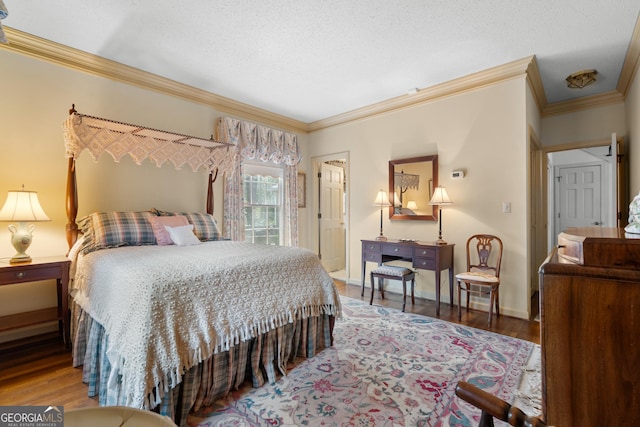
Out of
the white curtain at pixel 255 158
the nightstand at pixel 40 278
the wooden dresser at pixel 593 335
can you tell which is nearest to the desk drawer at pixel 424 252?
the white curtain at pixel 255 158

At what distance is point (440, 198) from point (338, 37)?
7.13ft

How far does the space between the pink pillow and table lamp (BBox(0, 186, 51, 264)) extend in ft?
2.70

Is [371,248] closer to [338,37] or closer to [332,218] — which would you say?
[332,218]

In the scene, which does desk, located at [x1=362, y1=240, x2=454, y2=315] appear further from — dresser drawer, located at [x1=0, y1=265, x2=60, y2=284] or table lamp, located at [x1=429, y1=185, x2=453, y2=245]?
dresser drawer, located at [x1=0, y1=265, x2=60, y2=284]

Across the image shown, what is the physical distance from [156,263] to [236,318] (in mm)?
634

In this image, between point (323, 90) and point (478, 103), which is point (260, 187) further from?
point (478, 103)

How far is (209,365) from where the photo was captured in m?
1.82

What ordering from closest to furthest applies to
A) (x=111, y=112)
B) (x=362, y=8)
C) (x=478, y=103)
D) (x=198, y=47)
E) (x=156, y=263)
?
(x=156, y=263) < (x=362, y=8) < (x=198, y=47) < (x=111, y=112) < (x=478, y=103)

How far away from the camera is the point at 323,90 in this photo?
3.97 m

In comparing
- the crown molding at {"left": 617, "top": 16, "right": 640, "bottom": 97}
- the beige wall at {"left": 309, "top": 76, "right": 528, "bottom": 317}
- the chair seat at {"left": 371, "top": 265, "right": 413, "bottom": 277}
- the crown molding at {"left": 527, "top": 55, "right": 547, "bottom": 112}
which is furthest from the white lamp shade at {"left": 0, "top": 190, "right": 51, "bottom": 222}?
the crown molding at {"left": 617, "top": 16, "right": 640, "bottom": 97}

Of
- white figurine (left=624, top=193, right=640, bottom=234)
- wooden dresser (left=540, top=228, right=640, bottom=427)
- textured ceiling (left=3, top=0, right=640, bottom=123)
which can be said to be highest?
textured ceiling (left=3, top=0, right=640, bottom=123)

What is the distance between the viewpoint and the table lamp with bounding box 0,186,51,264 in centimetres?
240

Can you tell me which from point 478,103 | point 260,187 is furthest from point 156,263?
point 478,103

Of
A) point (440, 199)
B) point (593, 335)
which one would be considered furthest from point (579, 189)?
point (593, 335)
